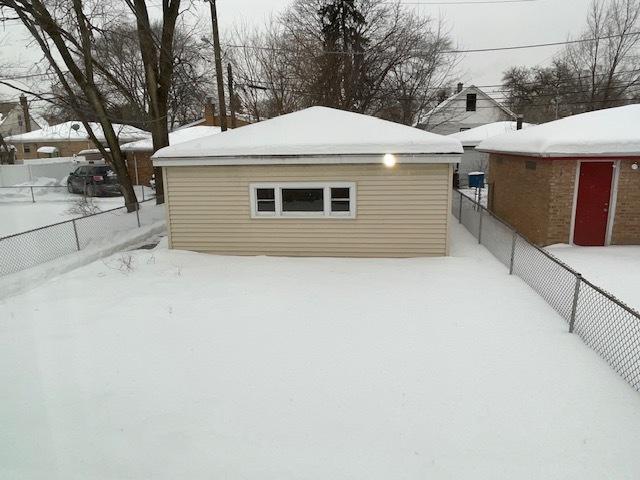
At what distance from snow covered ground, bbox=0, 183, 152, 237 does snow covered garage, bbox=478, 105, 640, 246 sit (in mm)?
15149

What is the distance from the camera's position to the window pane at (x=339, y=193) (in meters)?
9.91

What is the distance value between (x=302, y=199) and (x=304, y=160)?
98cm

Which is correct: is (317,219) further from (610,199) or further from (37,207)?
(37,207)

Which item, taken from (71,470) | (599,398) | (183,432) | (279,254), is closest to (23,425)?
(71,470)

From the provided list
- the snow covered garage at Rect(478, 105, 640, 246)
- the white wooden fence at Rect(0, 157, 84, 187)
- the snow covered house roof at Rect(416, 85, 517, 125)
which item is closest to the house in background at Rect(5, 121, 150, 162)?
the white wooden fence at Rect(0, 157, 84, 187)

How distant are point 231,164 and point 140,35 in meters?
9.42

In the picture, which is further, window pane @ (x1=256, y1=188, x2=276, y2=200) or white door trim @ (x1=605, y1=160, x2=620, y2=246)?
white door trim @ (x1=605, y1=160, x2=620, y2=246)

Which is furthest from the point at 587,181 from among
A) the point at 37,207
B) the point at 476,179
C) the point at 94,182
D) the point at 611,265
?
the point at 94,182

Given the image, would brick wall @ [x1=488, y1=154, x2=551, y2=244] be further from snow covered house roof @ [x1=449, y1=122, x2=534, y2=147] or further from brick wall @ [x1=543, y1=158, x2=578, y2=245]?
A: snow covered house roof @ [x1=449, y1=122, x2=534, y2=147]

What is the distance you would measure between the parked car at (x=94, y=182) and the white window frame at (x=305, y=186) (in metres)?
15.1

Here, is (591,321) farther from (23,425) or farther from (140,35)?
(140,35)

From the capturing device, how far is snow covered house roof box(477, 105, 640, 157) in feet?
32.6

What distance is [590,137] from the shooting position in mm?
10164

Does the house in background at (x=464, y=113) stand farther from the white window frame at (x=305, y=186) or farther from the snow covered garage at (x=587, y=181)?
the white window frame at (x=305, y=186)
